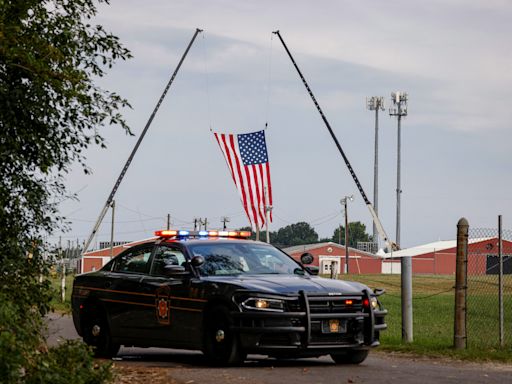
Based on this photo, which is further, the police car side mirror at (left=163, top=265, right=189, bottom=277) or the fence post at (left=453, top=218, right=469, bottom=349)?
the fence post at (left=453, top=218, right=469, bottom=349)

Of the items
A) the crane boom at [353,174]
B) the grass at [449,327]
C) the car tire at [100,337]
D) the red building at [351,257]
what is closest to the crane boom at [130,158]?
the crane boom at [353,174]

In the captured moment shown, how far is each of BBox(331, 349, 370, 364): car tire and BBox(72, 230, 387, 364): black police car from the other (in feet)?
0.05

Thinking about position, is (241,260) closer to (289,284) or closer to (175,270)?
(175,270)

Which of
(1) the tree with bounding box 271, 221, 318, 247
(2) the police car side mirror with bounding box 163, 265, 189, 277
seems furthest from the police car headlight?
(1) the tree with bounding box 271, 221, 318, 247

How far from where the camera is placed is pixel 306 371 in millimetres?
14016

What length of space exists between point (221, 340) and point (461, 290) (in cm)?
458

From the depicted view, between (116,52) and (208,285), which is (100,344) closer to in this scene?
(208,285)

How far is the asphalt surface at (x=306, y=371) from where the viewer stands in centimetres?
1305

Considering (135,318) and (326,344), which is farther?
(135,318)

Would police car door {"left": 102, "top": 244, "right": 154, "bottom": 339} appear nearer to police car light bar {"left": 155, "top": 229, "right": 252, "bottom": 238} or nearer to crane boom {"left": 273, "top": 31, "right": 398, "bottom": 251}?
police car light bar {"left": 155, "top": 229, "right": 252, "bottom": 238}

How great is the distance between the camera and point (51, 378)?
9.36 metres

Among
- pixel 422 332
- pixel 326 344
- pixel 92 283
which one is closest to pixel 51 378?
pixel 326 344

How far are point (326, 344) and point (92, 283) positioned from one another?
414 cm

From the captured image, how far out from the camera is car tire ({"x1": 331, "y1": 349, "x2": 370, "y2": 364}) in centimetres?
1499
